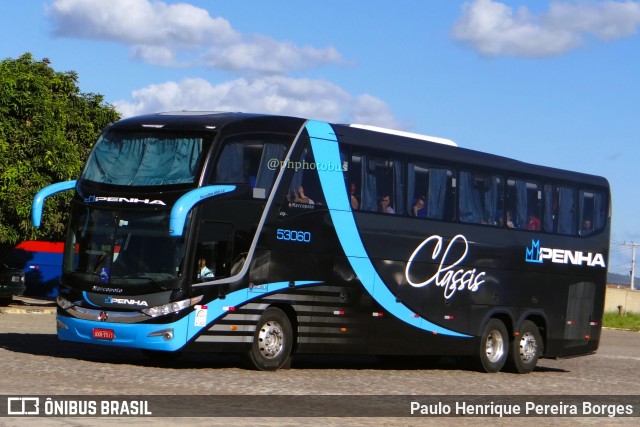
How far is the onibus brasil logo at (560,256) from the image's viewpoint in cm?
2534

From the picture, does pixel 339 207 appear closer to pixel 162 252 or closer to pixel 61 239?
pixel 162 252

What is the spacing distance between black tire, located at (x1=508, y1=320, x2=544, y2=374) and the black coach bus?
3 cm

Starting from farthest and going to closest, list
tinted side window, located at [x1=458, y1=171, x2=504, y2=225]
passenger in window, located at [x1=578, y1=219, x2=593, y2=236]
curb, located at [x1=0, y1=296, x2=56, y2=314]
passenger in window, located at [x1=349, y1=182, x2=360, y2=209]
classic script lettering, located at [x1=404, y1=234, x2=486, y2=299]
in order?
curb, located at [x1=0, y1=296, x2=56, y2=314], passenger in window, located at [x1=578, y1=219, x2=593, y2=236], tinted side window, located at [x1=458, y1=171, x2=504, y2=225], classic script lettering, located at [x1=404, y1=234, x2=486, y2=299], passenger in window, located at [x1=349, y1=182, x2=360, y2=209]

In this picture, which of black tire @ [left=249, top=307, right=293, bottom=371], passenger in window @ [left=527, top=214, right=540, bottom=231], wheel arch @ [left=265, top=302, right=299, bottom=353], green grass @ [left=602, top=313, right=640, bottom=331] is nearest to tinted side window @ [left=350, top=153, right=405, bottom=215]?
wheel arch @ [left=265, top=302, right=299, bottom=353]

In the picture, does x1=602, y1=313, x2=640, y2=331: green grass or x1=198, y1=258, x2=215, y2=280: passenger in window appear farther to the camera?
x1=602, y1=313, x2=640, y2=331: green grass

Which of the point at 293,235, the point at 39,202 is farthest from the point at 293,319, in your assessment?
the point at 39,202

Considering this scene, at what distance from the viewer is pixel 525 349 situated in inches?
997

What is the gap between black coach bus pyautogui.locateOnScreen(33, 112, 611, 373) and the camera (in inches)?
751

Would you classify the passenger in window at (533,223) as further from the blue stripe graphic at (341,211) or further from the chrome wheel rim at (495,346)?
the blue stripe graphic at (341,211)

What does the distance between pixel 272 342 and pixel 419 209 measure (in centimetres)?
412

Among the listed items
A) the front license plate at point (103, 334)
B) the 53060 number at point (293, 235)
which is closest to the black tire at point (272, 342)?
the 53060 number at point (293, 235)

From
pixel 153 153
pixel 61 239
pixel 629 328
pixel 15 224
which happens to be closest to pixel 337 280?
pixel 153 153

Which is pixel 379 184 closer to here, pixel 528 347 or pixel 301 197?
pixel 301 197

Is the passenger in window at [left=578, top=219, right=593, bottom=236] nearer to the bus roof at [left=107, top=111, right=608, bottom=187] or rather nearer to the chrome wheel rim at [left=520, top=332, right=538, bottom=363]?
the bus roof at [left=107, top=111, right=608, bottom=187]
